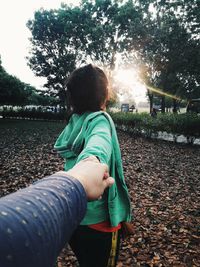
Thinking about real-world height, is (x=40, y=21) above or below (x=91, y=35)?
above

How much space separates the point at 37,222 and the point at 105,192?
3.85 ft

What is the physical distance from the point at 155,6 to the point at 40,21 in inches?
615

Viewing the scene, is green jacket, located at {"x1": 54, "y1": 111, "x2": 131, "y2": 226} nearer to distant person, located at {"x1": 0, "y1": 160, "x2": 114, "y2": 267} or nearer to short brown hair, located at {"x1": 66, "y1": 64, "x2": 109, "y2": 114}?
short brown hair, located at {"x1": 66, "y1": 64, "x2": 109, "y2": 114}

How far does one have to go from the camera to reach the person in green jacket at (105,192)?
1600 mm

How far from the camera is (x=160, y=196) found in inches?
251

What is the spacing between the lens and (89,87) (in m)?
1.68

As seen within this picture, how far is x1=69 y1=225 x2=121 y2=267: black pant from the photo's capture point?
167 cm

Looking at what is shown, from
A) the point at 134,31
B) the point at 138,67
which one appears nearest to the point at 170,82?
the point at 138,67

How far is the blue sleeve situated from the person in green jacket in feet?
3.12

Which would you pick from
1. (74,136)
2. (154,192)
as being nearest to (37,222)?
(74,136)

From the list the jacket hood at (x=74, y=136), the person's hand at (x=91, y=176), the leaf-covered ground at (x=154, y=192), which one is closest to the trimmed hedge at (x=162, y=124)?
the leaf-covered ground at (x=154, y=192)

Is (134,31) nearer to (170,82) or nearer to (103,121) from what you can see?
(170,82)

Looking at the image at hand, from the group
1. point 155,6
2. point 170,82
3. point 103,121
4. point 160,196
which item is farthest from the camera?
point 170,82

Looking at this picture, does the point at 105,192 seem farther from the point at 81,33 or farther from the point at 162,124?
the point at 81,33
